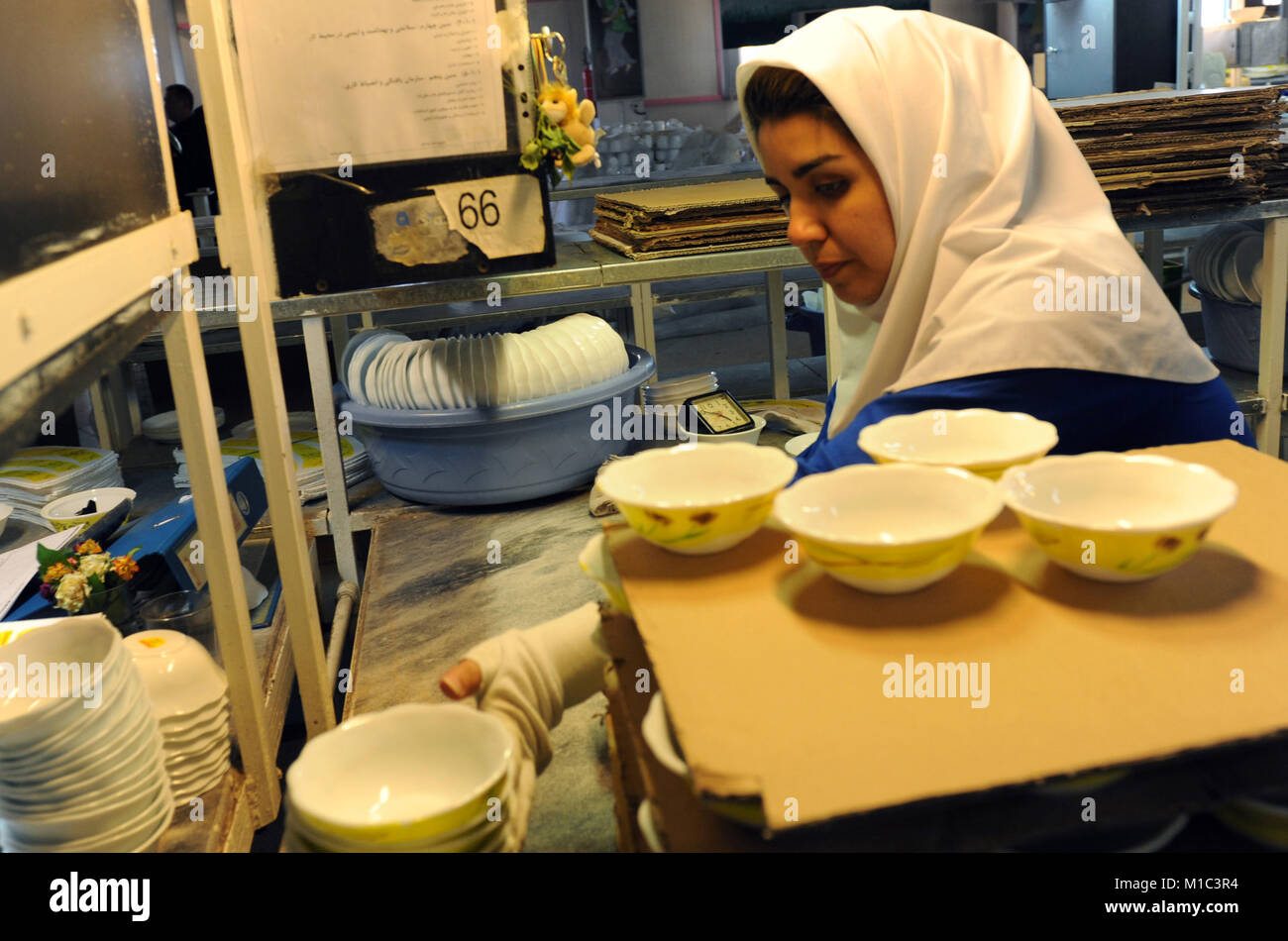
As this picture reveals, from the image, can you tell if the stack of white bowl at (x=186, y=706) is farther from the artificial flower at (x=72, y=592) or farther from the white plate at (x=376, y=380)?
the white plate at (x=376, y=380)

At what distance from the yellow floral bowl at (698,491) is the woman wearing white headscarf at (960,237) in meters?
0.37

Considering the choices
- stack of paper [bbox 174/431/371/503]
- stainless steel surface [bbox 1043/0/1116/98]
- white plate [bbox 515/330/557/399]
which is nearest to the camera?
white plate [bbox 515/330/557/399]

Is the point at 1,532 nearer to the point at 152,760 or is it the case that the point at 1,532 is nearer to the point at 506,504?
the point at 506,504

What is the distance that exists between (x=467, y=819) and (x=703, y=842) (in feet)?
0.49

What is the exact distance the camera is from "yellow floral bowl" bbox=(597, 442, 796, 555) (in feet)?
2.34

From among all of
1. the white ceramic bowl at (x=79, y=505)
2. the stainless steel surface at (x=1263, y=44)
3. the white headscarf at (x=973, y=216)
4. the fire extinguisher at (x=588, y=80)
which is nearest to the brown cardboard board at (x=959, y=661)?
the white headscarf at (x=973, y=216)

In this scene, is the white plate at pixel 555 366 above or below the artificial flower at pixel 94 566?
above

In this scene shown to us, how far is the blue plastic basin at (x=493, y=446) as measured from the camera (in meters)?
2.05

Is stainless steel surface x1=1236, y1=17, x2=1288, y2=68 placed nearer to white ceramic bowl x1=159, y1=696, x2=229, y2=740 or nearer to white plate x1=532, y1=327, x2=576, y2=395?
white plate x1=532, y1=327, x2=576, y2=395

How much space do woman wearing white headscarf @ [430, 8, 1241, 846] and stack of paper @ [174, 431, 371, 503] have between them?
1.22 metres

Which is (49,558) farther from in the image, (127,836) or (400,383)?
(127,836)

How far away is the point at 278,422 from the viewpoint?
5.03 ft

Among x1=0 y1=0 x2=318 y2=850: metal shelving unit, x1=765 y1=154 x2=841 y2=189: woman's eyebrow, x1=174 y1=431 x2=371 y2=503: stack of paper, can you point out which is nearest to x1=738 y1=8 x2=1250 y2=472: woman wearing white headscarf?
x1=765 y1=154 x2=841 y2=189: woman's eyebrow

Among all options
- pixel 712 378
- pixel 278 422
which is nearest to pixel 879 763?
pixel 278 422
